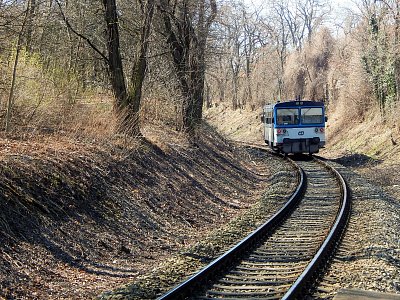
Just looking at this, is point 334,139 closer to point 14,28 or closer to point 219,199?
point 219,199

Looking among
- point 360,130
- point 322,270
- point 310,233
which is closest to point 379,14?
point 360,130

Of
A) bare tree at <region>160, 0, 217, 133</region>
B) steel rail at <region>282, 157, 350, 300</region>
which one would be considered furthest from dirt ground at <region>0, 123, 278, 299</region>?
bare tree at <region>160, 0, 217, 133</region>

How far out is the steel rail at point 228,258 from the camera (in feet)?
22.6

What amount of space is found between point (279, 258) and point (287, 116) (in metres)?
→ 17.8

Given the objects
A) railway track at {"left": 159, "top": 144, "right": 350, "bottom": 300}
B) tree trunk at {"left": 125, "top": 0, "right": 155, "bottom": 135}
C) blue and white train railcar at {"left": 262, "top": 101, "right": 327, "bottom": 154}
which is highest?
tree trunk at {"left": 125, "top": 0, "right": 155, "bottom": 135}

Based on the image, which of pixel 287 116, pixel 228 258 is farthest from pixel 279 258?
pixel 287 116

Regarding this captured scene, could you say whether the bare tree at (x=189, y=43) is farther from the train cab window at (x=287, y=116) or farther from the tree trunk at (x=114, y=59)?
the train cab window at (x=287, y=116)

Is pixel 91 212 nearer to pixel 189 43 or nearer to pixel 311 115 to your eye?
pixel 189 43

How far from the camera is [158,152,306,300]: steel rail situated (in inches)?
272

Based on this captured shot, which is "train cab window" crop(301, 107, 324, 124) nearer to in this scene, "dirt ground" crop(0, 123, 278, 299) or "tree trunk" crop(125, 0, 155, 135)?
"dirt ground" crop(0, 123, 278, 299)

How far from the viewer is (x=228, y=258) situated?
28.5ft

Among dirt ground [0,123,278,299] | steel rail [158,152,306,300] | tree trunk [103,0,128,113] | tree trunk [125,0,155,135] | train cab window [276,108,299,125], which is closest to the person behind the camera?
steel rail [158,152,306,300]

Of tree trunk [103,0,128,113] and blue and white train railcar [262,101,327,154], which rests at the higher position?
tree trunk [103,0,128,113]

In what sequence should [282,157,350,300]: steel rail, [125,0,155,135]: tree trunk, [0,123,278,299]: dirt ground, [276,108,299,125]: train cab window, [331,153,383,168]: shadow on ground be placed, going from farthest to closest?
[331,153,383,168]: shadow on ground < [276,108,299,125]: train cab window < [125,0,155,135]: tree trunk < [0,123,278,299]: dirt ground < [282,157,350,300]: steel rail
